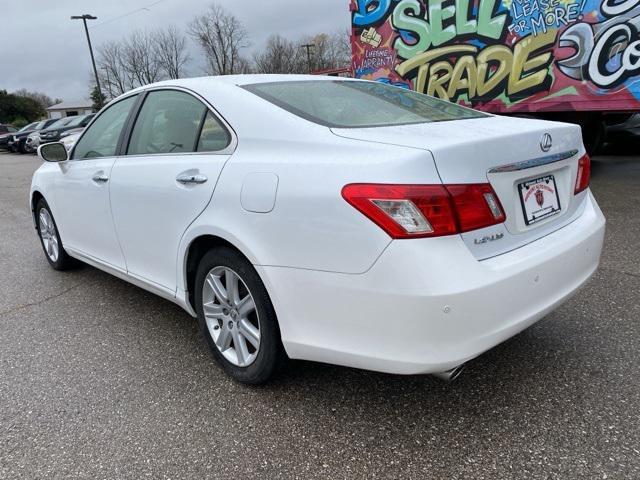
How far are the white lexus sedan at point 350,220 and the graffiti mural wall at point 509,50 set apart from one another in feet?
17.1

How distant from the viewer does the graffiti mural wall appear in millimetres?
7020

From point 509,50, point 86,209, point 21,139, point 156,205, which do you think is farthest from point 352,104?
point 21,139

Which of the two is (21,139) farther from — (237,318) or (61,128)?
(237,318)

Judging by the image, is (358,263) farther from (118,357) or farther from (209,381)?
(118,357)

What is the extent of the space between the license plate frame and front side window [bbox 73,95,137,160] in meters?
2.54

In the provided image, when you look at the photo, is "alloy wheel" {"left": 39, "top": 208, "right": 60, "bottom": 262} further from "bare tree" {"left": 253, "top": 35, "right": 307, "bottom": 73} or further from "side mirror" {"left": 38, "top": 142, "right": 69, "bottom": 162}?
"bare tree" {"left": 253, "top": 35, "right": 307, "bottom": 73}

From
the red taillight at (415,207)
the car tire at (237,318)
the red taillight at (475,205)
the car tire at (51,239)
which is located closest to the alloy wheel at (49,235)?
the car tire at (51,239)

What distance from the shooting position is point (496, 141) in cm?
210

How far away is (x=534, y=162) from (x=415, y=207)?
69cm

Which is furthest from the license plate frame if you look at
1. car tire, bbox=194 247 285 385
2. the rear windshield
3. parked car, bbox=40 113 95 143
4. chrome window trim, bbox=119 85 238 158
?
parked car, bbox=40 113 95 143

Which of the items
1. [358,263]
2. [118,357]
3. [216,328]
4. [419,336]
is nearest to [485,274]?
A: [419,336]

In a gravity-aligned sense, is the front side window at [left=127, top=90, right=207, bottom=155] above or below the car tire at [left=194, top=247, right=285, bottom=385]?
above

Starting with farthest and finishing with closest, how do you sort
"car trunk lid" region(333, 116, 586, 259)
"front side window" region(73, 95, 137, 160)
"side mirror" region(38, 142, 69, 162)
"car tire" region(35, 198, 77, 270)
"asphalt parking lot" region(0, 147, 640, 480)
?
1. "car tire" region(35, 198, 77, 270)
2. "side mirror" region(38, 142, 69, 162)
3. "front side window" region(73, 95, 137, 160)
4. "asphalt parking lot" region(0, 147, 640, 480)
5. "car trunk lid" region(333, 116, 586, 259)

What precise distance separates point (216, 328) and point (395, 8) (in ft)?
26.0
